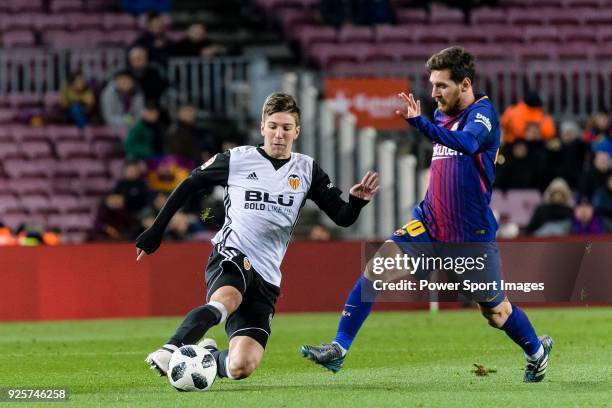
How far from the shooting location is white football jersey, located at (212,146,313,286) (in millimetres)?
9383

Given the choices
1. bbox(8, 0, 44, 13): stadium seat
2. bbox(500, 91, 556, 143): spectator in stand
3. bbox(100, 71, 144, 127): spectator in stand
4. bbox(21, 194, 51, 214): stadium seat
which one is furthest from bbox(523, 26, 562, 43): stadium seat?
bbox(21, 194, 51, 214): stadium seat

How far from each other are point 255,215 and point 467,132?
1.45 metres

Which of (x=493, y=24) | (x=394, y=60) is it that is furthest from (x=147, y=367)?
(x=493, y=24)

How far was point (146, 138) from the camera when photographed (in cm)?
2028

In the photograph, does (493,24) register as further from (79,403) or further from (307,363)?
(79,403)

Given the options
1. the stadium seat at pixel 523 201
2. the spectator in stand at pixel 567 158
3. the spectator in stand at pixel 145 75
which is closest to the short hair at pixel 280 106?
the stadium seat at pixel 523 201

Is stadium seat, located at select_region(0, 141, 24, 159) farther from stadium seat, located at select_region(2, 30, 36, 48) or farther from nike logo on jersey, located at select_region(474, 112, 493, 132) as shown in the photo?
nike logo on jersey, located at select_region(474, 112, 493, 132)

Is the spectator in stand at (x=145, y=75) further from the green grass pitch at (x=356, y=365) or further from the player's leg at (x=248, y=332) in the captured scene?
the player's leg at (x=248, y=332)

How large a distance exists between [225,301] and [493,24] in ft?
51.0

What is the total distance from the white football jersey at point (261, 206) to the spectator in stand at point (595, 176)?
10855 mm

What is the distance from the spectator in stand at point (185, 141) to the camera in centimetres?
2006

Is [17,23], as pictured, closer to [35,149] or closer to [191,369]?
[35,149]

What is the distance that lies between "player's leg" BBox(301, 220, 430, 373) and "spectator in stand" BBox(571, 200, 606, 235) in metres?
9.28
